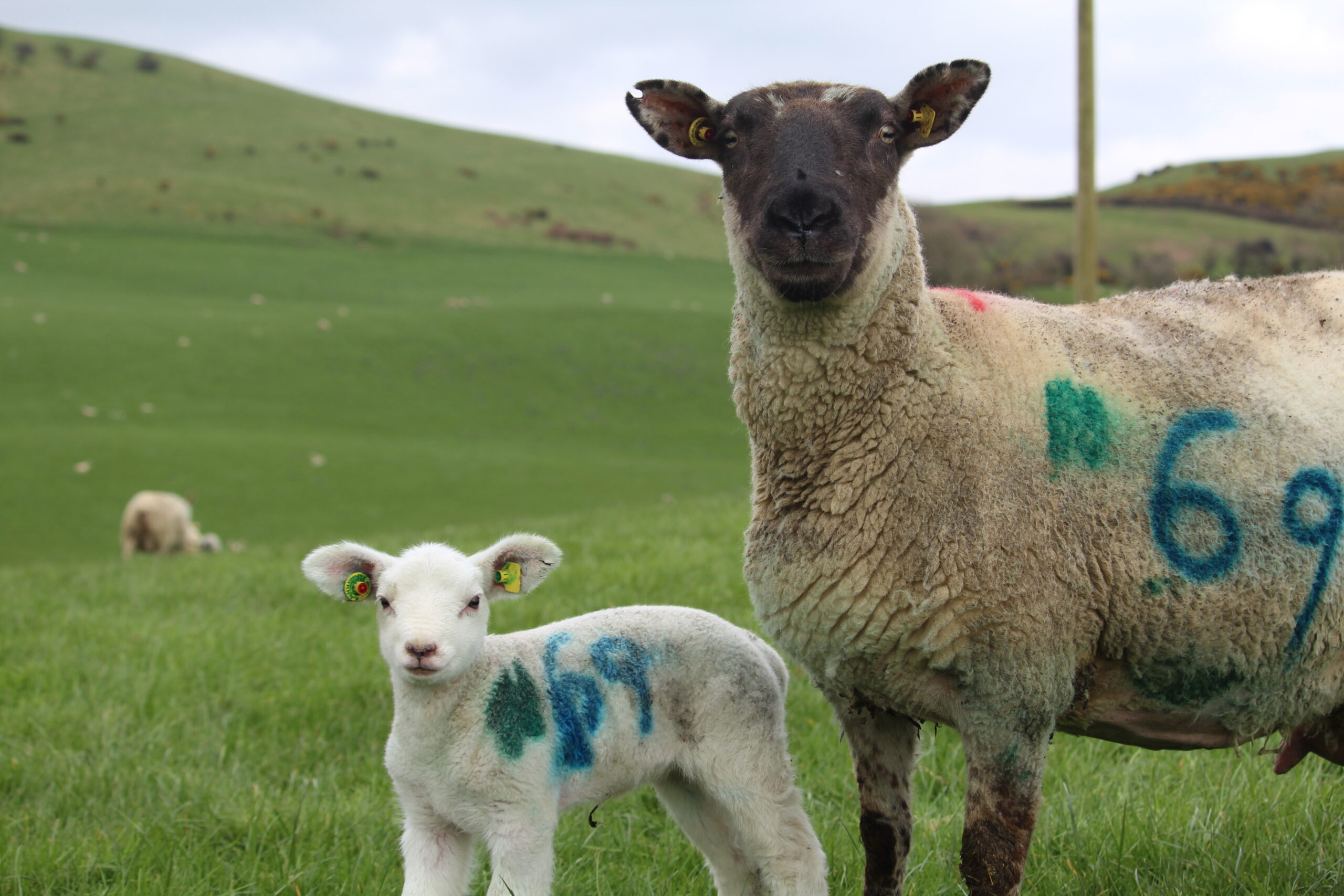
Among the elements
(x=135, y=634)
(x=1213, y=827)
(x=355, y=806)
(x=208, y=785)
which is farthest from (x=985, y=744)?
(x=135, y=634)

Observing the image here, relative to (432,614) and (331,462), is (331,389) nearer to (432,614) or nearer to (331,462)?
(331,462)

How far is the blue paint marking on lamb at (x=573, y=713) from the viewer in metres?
2.99

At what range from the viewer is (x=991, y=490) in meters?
2.75

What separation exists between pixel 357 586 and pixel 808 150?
5.59 feet

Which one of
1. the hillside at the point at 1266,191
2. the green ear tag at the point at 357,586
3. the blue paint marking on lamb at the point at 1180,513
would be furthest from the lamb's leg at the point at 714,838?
the hillside at the point at 1266,191

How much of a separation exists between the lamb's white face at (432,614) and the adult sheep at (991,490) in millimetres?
752

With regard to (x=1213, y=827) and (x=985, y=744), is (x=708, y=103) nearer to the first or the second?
(x=985, y=744)

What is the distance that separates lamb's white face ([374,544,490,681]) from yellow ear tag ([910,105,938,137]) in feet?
5.63

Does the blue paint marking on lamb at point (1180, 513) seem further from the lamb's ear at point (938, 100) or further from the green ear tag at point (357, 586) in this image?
the green ear tag at point (357, 586)

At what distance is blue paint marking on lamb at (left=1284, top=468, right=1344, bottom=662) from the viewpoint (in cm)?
282

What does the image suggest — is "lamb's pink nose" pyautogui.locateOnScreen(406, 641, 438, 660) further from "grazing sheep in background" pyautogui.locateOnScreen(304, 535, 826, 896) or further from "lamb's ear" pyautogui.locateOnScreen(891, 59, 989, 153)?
"lamb's ear" pyautogui.locateOnScreen(891, 59, 989, 153)

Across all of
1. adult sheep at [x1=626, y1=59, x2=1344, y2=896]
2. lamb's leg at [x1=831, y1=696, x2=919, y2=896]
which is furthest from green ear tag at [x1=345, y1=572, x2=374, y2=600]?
lamb's leg at [x1=831, y1=696, x2=919, y2=896]

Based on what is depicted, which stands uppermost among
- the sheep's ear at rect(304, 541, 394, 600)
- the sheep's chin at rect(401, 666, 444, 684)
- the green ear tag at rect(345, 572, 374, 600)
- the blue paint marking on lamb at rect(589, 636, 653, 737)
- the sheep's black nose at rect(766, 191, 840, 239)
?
the sheep's black nose at rect(766, 191, 840, 239)

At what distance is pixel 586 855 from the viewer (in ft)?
12.3
